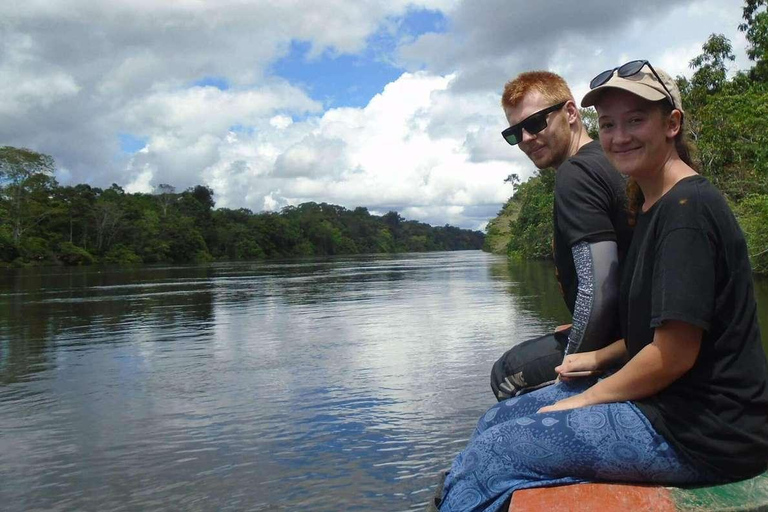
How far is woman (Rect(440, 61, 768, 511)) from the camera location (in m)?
1.99

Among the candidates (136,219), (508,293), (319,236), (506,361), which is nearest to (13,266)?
(136,219)

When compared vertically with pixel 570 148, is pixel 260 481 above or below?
below

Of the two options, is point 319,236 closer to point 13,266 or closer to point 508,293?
point 13,266

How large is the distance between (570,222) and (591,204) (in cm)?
10

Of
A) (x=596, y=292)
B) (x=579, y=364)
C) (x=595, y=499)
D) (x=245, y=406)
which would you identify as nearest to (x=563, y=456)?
(x=595, y=499)

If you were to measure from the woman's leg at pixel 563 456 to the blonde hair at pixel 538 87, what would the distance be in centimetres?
137

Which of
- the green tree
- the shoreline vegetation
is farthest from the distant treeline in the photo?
the shoreline vegetation

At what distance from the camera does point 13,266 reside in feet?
204

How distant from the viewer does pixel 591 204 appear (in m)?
2.63

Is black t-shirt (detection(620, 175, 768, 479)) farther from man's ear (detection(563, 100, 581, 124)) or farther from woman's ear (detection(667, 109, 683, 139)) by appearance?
man's ear (detection(563, 100, 581, 124))

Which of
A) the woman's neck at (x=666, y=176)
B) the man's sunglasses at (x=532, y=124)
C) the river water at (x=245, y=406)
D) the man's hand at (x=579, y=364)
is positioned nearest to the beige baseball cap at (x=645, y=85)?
the woman's neck at (x=666, y=176)

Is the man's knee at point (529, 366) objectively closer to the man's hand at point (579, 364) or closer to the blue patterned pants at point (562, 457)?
the man's hand at point (579, 364)

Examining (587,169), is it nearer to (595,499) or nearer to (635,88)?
(635,88)

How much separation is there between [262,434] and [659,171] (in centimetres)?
453
